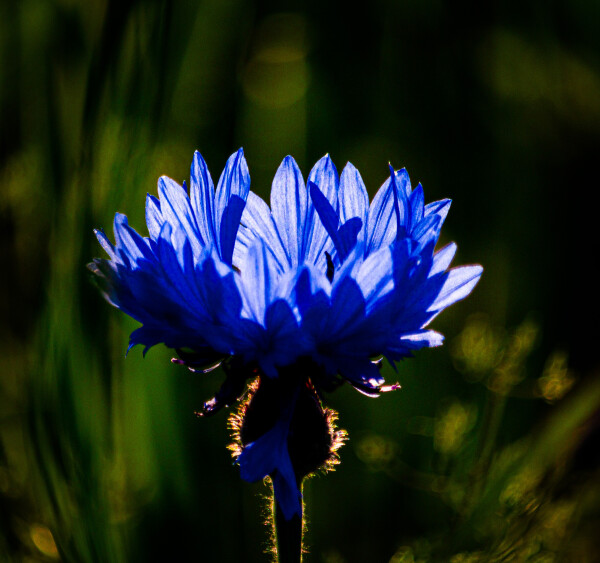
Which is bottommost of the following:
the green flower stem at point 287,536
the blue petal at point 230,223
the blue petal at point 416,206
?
the green flower stem at point 287,536

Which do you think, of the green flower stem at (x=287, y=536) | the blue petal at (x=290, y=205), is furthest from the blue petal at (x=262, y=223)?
the green flower stem at (x=287, y=536)

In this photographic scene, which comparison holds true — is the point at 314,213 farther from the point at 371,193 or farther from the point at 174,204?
the point at 371,193

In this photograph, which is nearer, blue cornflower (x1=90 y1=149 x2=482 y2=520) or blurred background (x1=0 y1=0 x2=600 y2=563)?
blue cornflower (x1=90 y1=149 x2=482 y2=520)

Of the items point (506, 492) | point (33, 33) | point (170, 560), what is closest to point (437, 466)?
point (506, 492)

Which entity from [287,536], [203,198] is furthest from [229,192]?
[287,536]

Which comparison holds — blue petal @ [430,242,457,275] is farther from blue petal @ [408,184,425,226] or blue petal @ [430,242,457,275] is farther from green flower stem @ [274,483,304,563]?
green flower stem @ [274,483,304,563]

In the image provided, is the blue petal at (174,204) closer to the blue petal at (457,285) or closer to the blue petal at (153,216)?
the blue petal at (153,216)

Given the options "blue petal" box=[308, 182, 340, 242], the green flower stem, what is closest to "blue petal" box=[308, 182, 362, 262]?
"blue petal" box=[308, 182, 340, 242]
